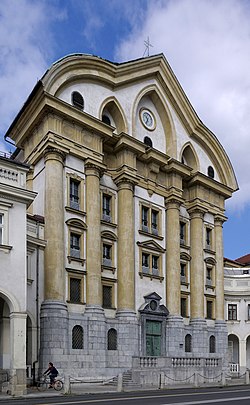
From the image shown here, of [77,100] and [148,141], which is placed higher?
[77,100]

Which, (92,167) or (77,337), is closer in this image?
(77,337)

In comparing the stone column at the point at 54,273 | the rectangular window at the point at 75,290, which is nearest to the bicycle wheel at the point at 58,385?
the stone column at the point at 54,273

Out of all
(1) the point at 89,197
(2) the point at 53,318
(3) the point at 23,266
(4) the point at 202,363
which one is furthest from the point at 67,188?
(4) the point at 202,363

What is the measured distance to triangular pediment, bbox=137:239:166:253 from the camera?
44388 millimetres

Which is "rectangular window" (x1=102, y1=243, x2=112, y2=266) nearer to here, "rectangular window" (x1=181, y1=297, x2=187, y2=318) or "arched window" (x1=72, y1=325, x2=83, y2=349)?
"arched window" (x1=72, y1=325, x2=83, y2=349)

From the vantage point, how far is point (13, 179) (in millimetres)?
28797

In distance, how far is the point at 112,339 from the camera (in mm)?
40594

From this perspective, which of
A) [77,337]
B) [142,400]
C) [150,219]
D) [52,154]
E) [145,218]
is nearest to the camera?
[142,400]

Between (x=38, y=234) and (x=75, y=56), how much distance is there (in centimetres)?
1325

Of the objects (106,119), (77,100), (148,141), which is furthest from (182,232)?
(77,100)

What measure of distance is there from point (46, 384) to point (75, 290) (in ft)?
24.6

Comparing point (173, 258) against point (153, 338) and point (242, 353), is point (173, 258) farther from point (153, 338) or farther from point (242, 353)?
point (242, 353)

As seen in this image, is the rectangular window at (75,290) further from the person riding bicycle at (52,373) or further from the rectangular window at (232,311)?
the rectangular window at (232,311)

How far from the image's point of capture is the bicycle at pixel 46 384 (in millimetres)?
31781
